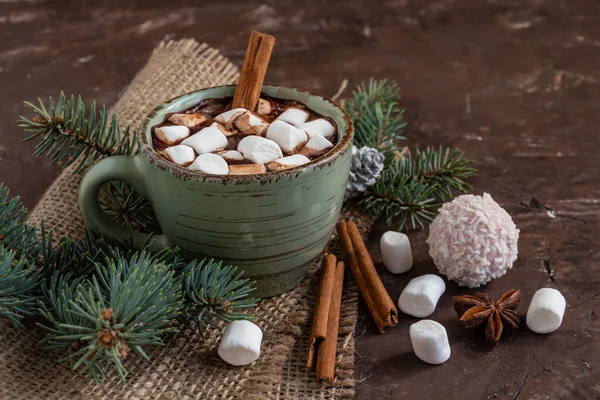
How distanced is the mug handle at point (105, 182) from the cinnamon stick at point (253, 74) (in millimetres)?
205

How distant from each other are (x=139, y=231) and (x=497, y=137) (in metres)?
0.86

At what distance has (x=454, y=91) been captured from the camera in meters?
1.99

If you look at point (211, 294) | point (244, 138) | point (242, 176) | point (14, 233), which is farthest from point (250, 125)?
point (14, 233)

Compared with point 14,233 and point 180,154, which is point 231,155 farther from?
point 14,233

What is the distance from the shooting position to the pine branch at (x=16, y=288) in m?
1.00

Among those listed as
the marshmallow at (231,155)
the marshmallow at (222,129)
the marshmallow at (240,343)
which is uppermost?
the marshmallow at (222,129)

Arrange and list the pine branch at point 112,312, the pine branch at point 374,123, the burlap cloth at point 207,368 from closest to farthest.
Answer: the pine branch at point 112,312, the burlap cloth at point 207,368, the pine branch at point 374,123

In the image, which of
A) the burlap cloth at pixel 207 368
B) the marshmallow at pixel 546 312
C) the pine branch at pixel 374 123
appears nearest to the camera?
the burlap cloth at pixel 207 368

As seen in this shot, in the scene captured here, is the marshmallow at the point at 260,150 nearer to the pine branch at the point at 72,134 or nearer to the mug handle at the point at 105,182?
the mug handle at the point at 105,182

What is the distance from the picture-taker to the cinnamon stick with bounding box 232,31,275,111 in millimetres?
1253

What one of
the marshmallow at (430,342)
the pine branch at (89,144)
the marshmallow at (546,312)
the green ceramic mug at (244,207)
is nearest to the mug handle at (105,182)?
the green ceramic mug at (244,207)

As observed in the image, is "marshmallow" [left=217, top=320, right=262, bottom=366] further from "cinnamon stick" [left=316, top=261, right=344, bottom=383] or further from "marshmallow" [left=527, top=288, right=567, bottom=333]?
"marshmallow" [left=527, top=288, right=567, bottom=333]

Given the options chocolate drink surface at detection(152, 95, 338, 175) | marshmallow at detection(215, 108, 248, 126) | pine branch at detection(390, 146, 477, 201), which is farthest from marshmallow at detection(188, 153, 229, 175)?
pine branch at detection(390, 146, 477, 201)

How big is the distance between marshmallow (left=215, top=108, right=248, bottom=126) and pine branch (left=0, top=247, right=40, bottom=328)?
366mm
